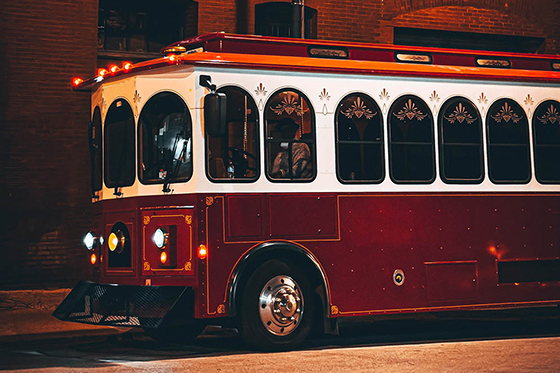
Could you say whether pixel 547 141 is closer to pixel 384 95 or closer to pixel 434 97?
pixel 434 97

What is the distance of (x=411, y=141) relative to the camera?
10375 mm

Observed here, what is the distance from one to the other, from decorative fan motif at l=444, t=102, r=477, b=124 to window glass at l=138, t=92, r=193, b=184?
10.9 ft

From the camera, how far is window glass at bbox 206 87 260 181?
9.30 m

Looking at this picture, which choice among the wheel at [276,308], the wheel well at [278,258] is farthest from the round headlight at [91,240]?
the wheel at [276,308]

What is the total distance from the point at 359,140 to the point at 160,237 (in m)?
2.58

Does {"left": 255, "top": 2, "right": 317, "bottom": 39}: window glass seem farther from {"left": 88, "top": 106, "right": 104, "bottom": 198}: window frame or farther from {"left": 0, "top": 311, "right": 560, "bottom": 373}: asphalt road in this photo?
{"left": 0, "top": 311, "right": 560, "bottom": 373}: asphalt road

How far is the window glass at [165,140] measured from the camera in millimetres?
9336

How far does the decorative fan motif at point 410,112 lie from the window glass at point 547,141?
1.69 metres

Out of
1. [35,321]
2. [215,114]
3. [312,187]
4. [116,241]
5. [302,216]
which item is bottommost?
[35,321]

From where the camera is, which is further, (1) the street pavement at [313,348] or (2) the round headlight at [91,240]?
(2) the round headlight at [91,240]

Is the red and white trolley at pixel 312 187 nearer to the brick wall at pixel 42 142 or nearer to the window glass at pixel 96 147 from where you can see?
the window glass at pixel 96 147

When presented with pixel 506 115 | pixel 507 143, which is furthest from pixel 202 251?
pixel 506 115

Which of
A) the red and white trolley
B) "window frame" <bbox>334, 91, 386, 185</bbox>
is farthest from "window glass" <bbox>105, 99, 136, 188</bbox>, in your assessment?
"window frame" <bbox>334, 91, 386, 185</bbox>

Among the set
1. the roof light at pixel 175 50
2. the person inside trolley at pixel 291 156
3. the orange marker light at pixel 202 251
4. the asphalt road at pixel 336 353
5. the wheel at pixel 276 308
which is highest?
the roof light at pixel 175 50
